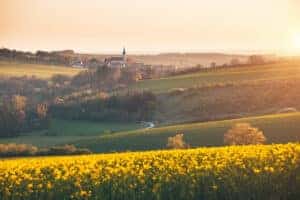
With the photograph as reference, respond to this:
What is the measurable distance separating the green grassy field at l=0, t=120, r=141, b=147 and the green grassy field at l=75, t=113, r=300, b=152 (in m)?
14.4

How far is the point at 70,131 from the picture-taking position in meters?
74.1

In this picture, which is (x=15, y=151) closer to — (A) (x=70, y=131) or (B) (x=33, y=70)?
(A) (x=70, y=131)

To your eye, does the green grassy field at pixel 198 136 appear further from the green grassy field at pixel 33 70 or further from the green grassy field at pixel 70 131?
the green grassy field at pixel 33 70

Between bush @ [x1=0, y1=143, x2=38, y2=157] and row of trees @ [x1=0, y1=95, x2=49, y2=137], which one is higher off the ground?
bush @ [x1=0, y1=143, x2=38, y2=157]

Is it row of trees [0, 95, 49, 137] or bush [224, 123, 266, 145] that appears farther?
row of trees [0, 95, 49, 137]

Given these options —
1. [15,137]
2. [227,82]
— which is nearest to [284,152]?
[15,137]

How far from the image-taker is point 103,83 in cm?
12138

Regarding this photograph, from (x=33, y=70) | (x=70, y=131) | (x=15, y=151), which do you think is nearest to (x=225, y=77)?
(x=70, y=131)

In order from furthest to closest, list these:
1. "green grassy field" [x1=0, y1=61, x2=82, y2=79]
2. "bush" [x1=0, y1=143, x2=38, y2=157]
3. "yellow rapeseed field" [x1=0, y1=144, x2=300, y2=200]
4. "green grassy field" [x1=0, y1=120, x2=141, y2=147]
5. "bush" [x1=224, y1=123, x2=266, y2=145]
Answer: "green grassy field" [x1=0, y1=61, x2=82, y2=79]
"green grassy field" [x1=0, y1=120, x2=141, y2=147]
"bush" [x1=0, y1=143, x2=38, y2=157]
"bush" [x1=224, y1=123, x2=266, y2=145]
"yellow rapeseed field" [x1=0, y1=144, x2=300, y2=200]

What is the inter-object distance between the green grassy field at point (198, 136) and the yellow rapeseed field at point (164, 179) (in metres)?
22.9

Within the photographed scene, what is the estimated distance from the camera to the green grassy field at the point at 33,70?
133250 mm

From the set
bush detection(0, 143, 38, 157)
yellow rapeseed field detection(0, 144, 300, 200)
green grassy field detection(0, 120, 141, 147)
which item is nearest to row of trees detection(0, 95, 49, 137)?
green grassy field detection(0, 120, 141, 147)

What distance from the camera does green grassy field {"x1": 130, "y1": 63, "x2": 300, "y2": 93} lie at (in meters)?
95.3

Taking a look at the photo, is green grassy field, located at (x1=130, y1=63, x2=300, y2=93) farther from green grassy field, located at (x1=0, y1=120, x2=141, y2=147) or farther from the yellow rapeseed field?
the yellow rapeseed field
